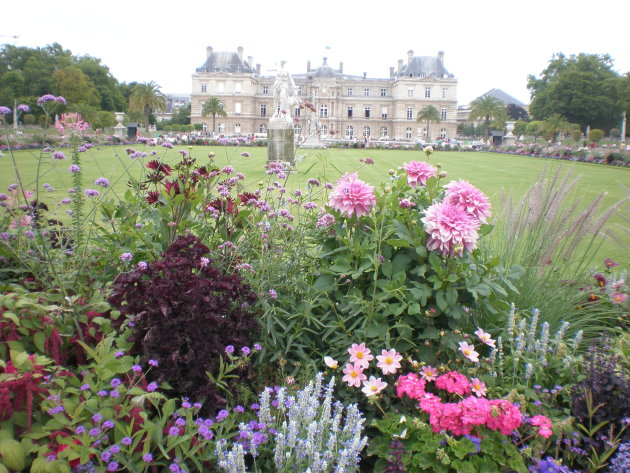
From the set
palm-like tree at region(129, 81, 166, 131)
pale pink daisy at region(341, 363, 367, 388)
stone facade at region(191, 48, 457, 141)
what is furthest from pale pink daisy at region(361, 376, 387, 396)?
stone facade at region(191, 48, 457, 141)

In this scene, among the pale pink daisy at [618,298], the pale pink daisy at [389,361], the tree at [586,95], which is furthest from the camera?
the tree at [586,95]

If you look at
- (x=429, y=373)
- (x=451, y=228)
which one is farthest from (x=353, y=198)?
(x=429, y=373)

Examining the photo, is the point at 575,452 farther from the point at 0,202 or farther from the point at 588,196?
the point at 588,196

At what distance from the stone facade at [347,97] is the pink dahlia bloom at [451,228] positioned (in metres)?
74.5

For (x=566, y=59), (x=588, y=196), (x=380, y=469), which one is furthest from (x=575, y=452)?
(x=566, y=59)

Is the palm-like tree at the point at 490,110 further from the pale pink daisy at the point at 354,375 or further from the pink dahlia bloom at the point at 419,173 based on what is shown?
the pale pink daisy at the point at 354,375

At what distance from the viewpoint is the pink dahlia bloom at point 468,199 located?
2.45 meters

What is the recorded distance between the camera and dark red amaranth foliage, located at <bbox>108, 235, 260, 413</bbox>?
211 centimetres

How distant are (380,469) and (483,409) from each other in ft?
1.61

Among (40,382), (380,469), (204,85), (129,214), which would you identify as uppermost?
(204,85)

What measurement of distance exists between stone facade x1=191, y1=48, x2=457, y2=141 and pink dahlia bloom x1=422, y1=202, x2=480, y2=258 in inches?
2932

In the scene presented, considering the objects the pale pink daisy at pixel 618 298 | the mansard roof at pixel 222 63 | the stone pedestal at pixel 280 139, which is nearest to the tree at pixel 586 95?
the mansard roof at pixel 222 63

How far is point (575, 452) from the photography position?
209 centimetres

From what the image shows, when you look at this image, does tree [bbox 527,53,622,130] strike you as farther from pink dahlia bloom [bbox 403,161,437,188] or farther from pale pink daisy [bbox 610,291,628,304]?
pink dahlia bloom [bbox 403,161,437,188]
